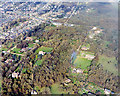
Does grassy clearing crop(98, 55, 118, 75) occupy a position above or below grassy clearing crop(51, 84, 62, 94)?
above

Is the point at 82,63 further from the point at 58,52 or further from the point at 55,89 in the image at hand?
the point at 55,89

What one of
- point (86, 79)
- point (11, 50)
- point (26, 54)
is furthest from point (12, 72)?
point (86, 79)

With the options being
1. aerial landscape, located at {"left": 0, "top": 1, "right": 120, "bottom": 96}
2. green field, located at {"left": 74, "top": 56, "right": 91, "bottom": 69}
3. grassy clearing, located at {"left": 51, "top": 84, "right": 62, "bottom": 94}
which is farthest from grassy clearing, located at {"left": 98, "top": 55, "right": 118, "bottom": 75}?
grassy clearing, located at {"left": 51, "top": 84, "right": 62, "bottom": 94}

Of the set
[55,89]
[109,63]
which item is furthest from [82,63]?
[55,89]

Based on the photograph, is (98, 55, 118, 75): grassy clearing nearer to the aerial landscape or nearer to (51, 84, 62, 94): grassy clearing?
the aerial landscape

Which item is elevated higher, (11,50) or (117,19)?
(117,19)

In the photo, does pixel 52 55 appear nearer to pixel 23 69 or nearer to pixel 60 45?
pixel 60 45

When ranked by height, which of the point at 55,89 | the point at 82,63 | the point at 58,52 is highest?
the point at 58,52
